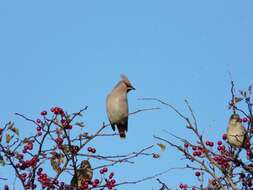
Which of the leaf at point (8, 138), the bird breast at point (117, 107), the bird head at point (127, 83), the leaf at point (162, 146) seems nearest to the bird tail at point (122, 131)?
the bird breast at point (117, 107)

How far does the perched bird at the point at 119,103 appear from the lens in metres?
6.85

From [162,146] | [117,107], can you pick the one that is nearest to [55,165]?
[162,146]

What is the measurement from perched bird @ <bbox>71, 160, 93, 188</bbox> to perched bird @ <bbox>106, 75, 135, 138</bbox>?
2.93 m

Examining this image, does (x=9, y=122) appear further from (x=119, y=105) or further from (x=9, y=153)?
(x=119, y=105)

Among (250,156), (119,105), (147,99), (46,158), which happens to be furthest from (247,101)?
(119,105)

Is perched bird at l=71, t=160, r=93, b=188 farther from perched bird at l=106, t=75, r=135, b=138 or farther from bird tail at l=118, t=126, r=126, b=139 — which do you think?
bird tail at l=118, t=126, r=126, b=139

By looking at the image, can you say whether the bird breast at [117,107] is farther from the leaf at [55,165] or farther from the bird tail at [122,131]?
the leaf at [55,165]

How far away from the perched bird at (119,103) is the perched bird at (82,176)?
2929 mm

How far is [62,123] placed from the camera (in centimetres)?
396

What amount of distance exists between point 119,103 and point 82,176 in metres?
3.02

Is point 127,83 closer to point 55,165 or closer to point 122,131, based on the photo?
point 122,131

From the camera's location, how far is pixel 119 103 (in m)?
6.84

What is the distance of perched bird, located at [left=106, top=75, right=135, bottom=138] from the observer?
6848mm

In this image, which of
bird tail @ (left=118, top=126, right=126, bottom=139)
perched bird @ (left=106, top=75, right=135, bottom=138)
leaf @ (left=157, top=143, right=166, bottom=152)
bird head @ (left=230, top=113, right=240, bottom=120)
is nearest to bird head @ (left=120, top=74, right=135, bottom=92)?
perched bird @ (left=106, top=75, right=135, bottom=138)
